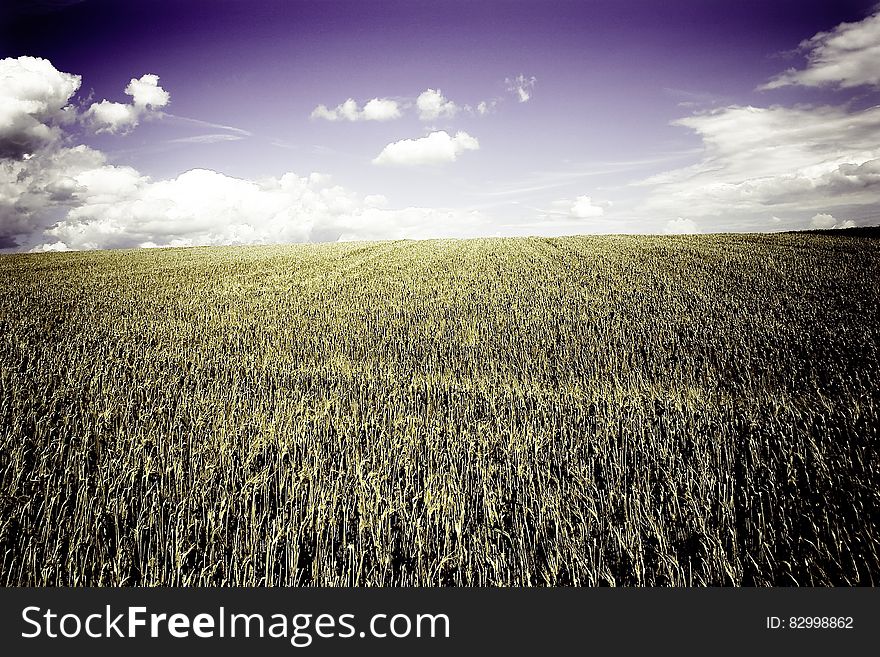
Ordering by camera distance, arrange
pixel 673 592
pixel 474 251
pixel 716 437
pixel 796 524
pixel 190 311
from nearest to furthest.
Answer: pixel 673 592, pixel 796 524, pixel 716 437, pixel 190 311, pixel 474 251

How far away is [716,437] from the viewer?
4727 millimetres

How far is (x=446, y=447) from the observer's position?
15.3 ft

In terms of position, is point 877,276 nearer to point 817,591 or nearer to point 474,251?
point 474,251

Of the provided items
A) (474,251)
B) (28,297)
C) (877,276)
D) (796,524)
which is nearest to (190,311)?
(28,297)

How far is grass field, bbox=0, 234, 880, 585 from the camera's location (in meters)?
3.31

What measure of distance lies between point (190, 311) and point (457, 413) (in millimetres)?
8208

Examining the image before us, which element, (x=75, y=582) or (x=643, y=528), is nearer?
(x=75, y=582)

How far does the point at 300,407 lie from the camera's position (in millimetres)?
5461

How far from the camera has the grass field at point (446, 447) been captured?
10.9 feet

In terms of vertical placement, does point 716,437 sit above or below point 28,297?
below

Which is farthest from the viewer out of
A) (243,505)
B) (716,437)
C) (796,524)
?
(716,437)

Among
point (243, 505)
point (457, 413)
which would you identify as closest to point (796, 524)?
point (457, 413)

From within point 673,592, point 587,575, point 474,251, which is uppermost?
point 474,251

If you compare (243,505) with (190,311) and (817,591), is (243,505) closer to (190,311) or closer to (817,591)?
(817,591)
